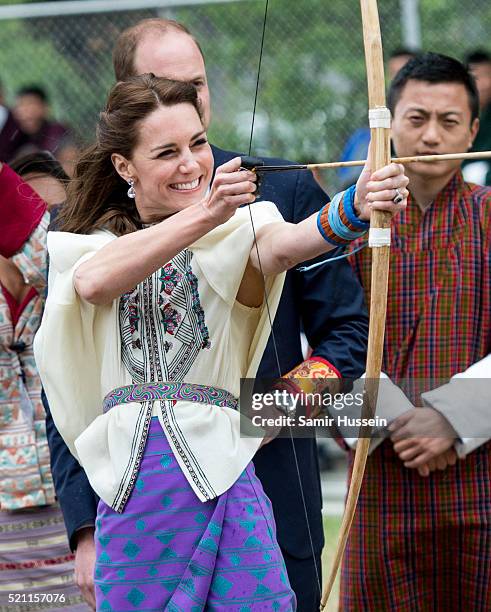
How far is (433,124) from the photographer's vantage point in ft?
10.6

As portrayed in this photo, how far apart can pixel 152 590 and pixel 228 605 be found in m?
0.14

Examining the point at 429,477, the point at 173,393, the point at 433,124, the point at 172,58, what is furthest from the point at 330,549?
the point at 173,393

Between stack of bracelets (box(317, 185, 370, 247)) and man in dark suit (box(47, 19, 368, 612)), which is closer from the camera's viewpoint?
stack of bracelets (box(317, 185, 370, 247))

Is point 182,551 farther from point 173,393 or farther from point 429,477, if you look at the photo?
point 429,477

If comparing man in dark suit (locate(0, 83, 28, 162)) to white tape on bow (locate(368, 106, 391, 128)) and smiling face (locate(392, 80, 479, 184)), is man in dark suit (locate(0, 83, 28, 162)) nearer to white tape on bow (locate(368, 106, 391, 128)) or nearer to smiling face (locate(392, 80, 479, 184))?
smiling face (locate(392, 80, 479, 184))

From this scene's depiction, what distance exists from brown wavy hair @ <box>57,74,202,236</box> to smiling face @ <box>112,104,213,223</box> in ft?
0.08

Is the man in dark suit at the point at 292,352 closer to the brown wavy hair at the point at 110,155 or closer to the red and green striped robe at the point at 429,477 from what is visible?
the brown wavy hair at the point at 110,155

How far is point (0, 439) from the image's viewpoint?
326 cm

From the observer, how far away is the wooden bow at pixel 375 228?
2.13 meters

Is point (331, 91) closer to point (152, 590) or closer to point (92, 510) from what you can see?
point (92, 510)

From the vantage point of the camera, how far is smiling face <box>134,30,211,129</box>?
2734 mm

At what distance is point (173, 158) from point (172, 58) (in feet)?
1.69

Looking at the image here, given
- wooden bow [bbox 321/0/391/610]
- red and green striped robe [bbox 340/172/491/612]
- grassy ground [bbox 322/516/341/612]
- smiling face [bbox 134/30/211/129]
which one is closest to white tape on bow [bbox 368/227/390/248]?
wooden bow [bbox 321/0/391/610]

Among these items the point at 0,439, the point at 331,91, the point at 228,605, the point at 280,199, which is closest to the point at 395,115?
the point at 280,199
